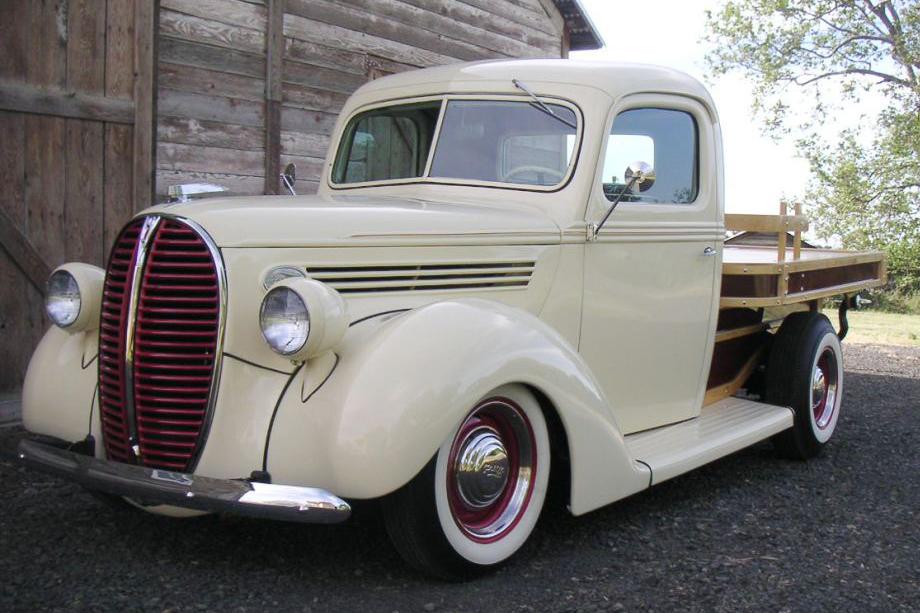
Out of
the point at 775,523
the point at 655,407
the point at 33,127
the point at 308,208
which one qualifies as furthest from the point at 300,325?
the point at 33,127

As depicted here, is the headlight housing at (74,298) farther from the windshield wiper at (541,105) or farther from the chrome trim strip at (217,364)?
the windshield wiper at (541,105)

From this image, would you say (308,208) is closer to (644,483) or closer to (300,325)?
(300,325)

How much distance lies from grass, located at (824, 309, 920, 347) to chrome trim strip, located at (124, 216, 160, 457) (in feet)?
36.0

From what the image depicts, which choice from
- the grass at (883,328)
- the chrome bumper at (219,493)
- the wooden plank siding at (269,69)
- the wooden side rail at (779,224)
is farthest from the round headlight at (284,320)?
the grass at (883,328)

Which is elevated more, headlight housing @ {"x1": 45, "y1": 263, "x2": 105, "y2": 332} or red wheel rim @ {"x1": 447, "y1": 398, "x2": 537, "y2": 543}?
headlight housing @ {"x1": 45, "y1": 263, "x2": 105, "y2": 332}

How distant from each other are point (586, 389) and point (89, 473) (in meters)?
1.73

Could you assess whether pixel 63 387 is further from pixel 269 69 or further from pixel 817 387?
pixel 269 69

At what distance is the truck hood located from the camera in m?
3.12

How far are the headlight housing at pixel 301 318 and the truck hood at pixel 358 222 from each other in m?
0.29

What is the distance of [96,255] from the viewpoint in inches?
247

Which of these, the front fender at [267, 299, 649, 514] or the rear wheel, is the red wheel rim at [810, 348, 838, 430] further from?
the front fender at [267, 299, 649, 514]

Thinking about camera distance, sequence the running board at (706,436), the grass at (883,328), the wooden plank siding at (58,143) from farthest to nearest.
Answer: the grass at (883,328)
the wooden plank siding at (58,143)
the running board at (706,436)

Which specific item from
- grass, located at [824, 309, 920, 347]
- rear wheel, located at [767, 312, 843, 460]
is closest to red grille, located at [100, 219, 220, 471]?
rear wheel, located at [767, 312, 843, 460]

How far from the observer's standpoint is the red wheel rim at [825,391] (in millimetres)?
5406
